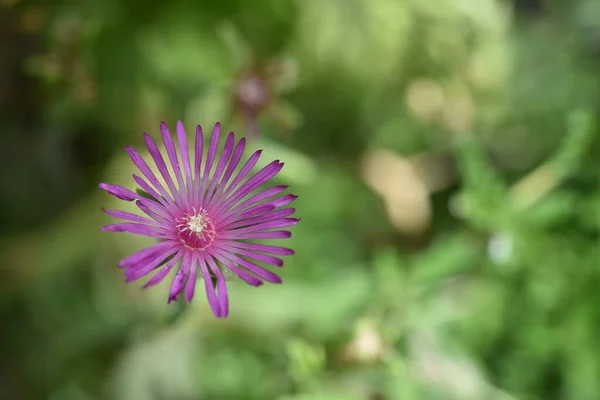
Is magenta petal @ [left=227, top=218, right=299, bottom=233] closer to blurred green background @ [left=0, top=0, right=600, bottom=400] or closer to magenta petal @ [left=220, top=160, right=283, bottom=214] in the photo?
magenta petal @ [left=220, top=160, right=283, bottom=214]

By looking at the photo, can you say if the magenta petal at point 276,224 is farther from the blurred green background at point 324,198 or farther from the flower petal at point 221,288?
the blurred green background at point 324,198

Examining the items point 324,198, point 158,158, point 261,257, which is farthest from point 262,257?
point 324,198

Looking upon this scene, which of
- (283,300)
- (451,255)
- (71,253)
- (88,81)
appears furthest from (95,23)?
(451,255)

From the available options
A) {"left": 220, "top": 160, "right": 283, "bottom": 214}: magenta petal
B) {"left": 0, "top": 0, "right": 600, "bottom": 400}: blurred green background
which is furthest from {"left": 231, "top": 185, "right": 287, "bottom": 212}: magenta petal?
{"left": 0, "top": 0, "right": 600, "bottom": 400}: blurred green background

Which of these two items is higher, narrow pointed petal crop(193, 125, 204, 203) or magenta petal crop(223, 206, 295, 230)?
narrow pointed petal crop(193, 125, 204, 203)

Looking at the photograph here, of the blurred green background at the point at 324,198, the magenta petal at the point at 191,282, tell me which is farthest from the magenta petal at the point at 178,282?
the blurred green background at the point at 324,198

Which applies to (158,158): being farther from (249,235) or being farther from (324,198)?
(324,198)
